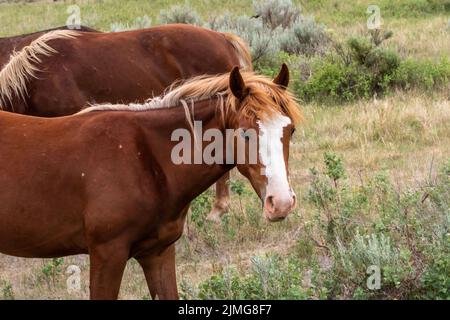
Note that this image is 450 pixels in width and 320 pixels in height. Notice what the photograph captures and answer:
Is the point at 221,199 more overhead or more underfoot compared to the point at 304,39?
more underfoot

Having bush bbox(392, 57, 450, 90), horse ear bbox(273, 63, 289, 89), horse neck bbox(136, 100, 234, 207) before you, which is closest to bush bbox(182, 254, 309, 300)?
horse neck bbox(136, 100, 234, 207)

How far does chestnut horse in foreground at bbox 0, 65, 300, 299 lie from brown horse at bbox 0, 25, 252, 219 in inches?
87.1

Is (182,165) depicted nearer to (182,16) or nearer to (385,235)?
(385,235)

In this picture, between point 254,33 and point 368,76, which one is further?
point 254,33

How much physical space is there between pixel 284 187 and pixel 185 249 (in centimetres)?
283

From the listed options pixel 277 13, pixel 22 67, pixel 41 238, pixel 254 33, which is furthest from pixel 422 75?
pixel 41 238

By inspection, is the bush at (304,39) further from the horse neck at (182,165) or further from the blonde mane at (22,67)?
the horse neck at (182,165)

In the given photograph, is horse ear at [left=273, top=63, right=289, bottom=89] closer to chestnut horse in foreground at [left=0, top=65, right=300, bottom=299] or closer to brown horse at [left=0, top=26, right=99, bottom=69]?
chestnut horse in foreground at [left=0, top=65, right=300, bottom=299]

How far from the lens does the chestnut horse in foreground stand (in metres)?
4.90

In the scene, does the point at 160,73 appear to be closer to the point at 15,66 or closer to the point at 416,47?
the point at 15,66

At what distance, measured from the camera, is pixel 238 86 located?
4.90 meters

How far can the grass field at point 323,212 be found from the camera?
245 inches

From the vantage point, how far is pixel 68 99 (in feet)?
A: 25.6

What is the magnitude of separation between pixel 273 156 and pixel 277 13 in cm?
1511
